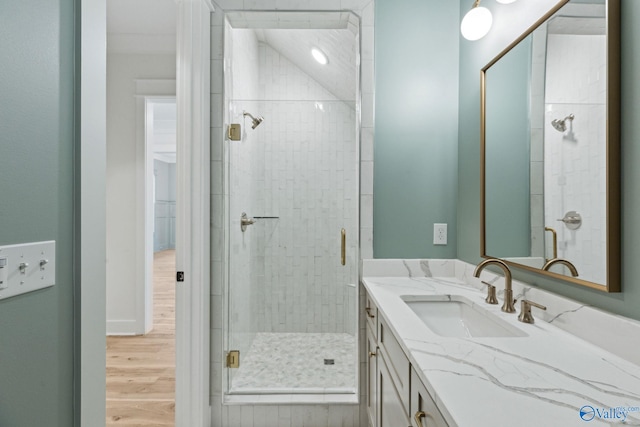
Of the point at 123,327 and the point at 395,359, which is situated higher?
the point at 395,359

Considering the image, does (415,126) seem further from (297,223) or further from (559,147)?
(297,223)

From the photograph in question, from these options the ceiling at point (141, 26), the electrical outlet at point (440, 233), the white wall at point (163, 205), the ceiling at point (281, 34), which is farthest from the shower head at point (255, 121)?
the white wall at point (163, 205)

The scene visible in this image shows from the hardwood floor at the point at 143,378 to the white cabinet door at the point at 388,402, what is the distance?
129 cm

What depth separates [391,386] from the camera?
3.86 feet

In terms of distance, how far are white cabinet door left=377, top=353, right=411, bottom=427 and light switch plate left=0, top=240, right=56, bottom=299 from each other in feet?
3.30

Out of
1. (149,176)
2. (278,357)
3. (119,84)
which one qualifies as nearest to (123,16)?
(119,84)

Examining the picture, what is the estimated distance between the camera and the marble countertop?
60 centimetres

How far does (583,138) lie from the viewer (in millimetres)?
978

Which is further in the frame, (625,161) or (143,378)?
(143,378)

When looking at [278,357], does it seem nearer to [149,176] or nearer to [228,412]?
[228,412]

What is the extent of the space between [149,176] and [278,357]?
6.84ft

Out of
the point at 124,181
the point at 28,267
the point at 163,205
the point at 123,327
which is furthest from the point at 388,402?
the point at 163,205

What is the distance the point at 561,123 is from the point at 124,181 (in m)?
3.30

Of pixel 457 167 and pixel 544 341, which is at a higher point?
pixel 457 167
